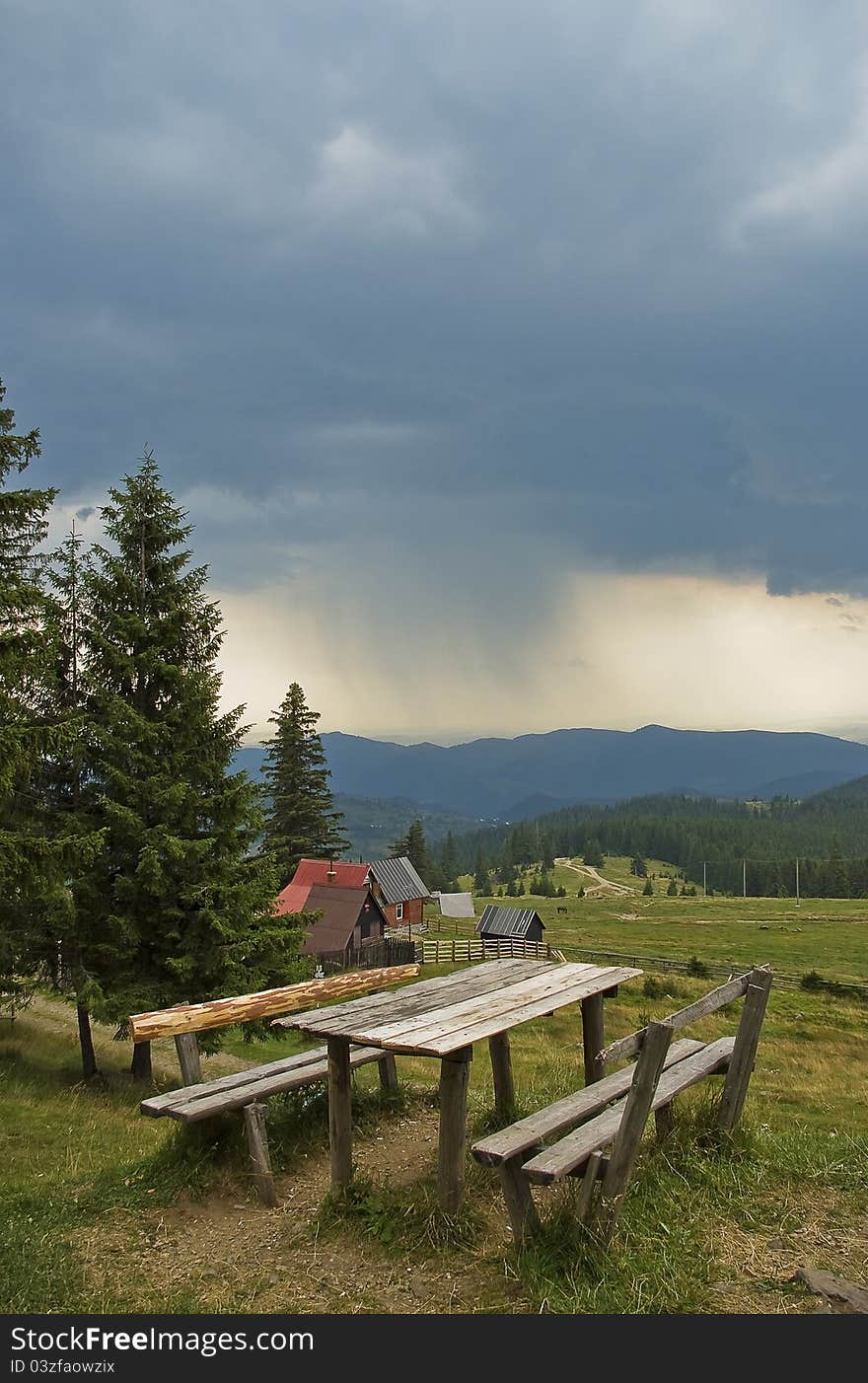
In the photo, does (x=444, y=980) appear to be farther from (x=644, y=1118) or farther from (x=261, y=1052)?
(x=261, y=1052)

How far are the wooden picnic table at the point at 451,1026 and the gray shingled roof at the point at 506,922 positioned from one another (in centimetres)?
4525

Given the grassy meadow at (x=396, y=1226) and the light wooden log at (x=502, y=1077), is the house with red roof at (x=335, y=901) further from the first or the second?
the light wooden log at (x=502, y=1077)

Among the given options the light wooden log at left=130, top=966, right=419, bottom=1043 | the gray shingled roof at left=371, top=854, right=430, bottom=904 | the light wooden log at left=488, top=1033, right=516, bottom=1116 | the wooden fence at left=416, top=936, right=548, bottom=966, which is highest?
the light wooden log at left=130, top=966, right=419, bottom=1043

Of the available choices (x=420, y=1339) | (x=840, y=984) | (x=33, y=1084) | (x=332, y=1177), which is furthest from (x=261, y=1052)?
(x=840, y=984)

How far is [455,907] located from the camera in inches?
2879

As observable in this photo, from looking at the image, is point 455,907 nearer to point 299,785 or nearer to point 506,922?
point 506,922

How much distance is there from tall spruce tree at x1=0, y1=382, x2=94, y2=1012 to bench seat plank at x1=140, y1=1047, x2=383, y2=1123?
16.0ft

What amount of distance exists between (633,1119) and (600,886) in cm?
13477

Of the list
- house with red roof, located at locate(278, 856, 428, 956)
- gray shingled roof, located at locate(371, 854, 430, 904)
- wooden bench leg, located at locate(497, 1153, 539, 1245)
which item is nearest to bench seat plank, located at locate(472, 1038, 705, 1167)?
wooden bench leg, located at locate(497, 1153, 539, 1245)

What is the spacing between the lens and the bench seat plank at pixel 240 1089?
20.1 feet

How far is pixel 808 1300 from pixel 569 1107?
177 cm

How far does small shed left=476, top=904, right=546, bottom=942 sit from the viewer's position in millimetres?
51531

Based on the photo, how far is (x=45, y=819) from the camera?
13664mm

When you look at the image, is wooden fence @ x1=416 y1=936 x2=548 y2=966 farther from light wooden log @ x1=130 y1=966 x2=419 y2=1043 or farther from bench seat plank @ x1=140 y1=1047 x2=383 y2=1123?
bench seat plank @ x1=140 y1=1047 x2=383 y2=1123
